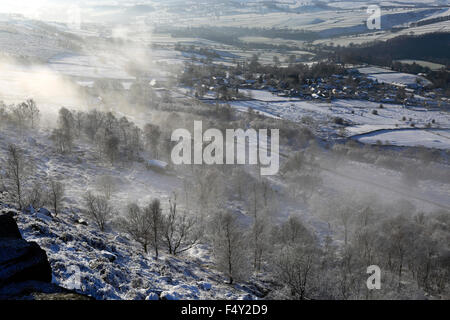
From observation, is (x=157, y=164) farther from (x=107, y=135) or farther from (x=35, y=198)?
(x=35, y=198)

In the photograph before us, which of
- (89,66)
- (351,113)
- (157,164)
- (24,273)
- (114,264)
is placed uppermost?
(89,66)

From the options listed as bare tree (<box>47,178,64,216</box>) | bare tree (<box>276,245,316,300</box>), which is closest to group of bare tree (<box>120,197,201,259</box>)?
bare tree (<box>47,178,64,216</box>)

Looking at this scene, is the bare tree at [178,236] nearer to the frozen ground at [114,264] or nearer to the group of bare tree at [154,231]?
the group of bare tree at [154,231]

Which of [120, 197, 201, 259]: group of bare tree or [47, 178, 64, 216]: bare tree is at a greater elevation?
[47, 178, 64, 216]: bare tree

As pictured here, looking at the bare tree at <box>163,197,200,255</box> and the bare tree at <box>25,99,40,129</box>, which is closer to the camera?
the bare tree at <box>163,197,200,255</box>

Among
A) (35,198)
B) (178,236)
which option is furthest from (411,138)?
(35,198)

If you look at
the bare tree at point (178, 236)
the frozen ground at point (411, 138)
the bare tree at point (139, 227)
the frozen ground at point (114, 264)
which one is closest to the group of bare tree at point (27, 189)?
the frozen ground at point (114, 264)

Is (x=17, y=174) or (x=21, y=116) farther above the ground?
(x=21, y=116)

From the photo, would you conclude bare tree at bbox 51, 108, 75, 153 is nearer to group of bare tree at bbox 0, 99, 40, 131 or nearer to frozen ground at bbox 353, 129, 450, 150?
group of bare tree at bbox 0, 99, 40, 131

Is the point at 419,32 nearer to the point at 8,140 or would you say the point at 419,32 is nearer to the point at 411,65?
the point at 411,65
